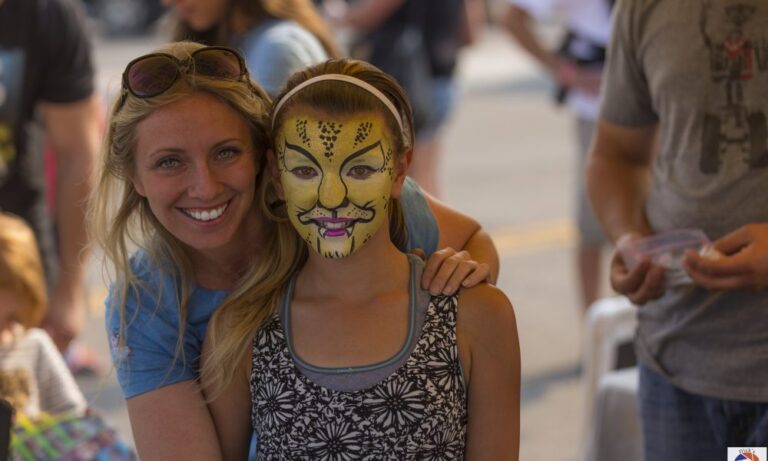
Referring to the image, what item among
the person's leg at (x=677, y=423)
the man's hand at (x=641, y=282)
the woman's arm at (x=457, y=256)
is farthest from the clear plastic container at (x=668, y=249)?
the woman's arm at (x=457, y=256)

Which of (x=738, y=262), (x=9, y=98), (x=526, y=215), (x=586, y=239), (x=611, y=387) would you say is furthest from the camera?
(x=526, y=215)

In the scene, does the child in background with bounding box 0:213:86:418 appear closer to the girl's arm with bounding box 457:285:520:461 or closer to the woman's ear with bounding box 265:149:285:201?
the woman's ear with bounding box 265:149:285:201

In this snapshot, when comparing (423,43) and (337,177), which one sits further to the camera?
(423,43)

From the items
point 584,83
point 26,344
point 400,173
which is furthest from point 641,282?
point 584,83

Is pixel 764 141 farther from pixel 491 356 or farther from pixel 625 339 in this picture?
pixel 625 339

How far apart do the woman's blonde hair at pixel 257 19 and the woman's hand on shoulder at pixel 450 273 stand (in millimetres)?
1469

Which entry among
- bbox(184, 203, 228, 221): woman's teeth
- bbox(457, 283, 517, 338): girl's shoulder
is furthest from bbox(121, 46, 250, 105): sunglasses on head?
bbox(457, 283, 517, 338): girl's shoulder

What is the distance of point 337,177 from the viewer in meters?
2.42

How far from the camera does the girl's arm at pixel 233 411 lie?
2479 millimetres

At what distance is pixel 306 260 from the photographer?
8.54 feet

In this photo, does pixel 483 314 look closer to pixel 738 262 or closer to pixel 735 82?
pixel 738 262

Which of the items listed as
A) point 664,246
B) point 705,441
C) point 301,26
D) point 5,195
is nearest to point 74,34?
point 5,195

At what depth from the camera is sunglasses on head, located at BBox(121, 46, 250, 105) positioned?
2.50 meters

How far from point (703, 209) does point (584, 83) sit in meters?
2.77
